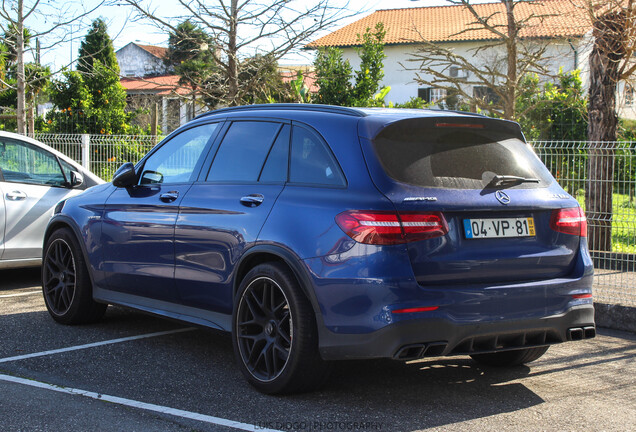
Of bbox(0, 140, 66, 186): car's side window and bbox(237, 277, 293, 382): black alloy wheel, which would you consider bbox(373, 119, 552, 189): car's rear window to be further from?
bbox(0, 140, 66, 186): car's side window

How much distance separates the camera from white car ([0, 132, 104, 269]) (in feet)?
27.4

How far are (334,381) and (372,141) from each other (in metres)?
1.59

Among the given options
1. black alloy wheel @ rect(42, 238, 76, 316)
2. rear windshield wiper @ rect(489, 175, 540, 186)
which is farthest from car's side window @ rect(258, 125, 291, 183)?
black alloy wheel @ rect(42, 238, 76, 316)

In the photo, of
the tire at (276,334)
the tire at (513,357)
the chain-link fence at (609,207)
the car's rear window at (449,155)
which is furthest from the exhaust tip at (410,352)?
the chain-link fence at (609,207)

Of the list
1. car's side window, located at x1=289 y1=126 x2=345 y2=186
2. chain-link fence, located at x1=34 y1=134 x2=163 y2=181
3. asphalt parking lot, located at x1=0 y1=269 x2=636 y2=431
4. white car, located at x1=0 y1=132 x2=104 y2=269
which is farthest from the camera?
chain-link fence, located at x1=34 y1=134 x2=163 y2=181

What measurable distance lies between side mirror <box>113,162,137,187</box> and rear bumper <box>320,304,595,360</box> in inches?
98.8

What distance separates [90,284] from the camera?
6574mm

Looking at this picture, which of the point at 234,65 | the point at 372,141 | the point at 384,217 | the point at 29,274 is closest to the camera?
the point at 384,217

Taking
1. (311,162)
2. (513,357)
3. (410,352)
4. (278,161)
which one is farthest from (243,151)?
(513,357)

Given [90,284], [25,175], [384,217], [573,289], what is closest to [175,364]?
[90,284]

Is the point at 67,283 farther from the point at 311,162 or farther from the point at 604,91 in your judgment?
the point at 604,91

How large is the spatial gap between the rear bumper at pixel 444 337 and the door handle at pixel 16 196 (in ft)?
17.3

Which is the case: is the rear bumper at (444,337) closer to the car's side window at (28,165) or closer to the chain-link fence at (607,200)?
the chain-link fence at (607,200)

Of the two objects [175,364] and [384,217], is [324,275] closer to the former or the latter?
[384,217]
